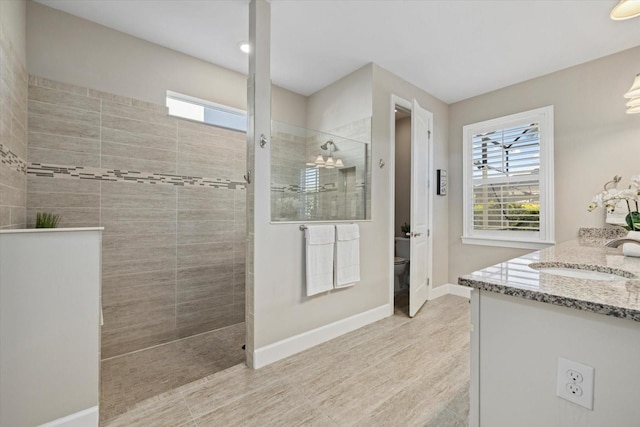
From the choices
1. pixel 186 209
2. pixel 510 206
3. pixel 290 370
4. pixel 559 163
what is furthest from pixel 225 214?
pixel 559 163

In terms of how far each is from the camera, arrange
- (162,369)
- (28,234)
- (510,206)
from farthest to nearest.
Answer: (510,206), (162,369), (28,234)

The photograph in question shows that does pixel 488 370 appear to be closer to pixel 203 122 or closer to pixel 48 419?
pixel 48 419

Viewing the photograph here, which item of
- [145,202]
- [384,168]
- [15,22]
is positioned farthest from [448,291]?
[15,22]

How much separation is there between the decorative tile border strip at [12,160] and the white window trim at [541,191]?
4.29m

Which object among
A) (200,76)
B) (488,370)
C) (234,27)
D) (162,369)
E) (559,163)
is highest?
(234,27)

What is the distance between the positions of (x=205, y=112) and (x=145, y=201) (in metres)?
1.10


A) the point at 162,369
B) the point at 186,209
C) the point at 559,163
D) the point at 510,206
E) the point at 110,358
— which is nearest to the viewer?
the point at 162,369

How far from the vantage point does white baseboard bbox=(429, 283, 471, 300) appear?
3.65m

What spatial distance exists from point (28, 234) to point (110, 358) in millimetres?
1556

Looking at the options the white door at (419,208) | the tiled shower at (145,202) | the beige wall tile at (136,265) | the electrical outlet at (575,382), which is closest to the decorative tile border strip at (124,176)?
the tiled shower at (145,202)

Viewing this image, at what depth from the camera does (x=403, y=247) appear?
4070 millimetres

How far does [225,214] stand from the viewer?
9.89 feet

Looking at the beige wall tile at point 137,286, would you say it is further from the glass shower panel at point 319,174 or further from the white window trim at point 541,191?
the white window trim at point 541,191

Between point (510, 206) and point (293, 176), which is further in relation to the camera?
point (510, 206)
